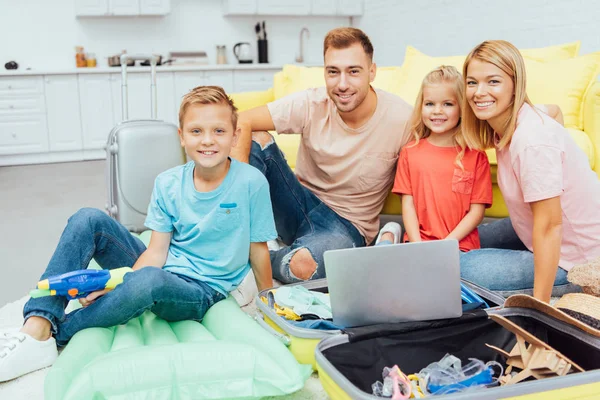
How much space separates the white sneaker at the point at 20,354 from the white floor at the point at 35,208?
66cm

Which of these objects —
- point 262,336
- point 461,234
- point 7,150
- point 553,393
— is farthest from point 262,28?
point 553,393

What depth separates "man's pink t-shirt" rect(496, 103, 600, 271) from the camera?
5.57 ft

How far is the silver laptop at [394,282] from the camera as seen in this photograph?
4.51ft

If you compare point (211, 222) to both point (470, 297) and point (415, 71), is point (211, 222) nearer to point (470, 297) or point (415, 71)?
point (470, 297)

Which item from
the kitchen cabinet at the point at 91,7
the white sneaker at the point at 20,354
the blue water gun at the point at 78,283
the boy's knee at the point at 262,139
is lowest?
the white sneaker at the point at 20,354

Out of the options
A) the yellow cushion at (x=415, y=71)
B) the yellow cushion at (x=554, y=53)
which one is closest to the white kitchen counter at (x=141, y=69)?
the yellow cushion at (x=415, y=71)

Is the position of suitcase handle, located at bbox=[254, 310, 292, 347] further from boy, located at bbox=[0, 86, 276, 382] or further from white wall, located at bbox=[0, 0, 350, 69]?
white wall, located at bbox=[0, 0, 350, 69]

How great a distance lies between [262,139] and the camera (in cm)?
219

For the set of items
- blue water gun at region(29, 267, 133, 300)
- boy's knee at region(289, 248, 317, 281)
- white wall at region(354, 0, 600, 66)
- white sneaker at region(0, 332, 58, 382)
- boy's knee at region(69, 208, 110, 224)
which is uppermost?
white wall at region(354, 0, 600, 66)

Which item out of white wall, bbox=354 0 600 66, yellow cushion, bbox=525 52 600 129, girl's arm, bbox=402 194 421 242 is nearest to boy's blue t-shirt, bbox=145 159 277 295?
girl's arm, bbox=402 194 421 242

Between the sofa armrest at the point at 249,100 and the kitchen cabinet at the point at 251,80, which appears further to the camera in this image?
the kitchen cabinet at the point at 251,80

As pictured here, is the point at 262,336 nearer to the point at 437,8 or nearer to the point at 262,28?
the point at 437,8

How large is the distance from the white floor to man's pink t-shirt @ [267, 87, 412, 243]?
3.89 feet

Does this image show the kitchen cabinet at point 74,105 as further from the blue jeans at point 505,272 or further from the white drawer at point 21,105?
the blue jeans at point 505,272
